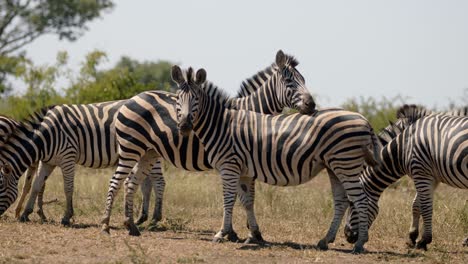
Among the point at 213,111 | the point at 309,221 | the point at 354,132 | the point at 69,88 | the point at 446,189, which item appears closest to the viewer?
the point at 354,132

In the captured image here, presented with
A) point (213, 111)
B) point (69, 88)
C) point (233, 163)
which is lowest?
point (233, 163)

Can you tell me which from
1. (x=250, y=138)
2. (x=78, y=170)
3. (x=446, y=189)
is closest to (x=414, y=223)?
(x=250, y=138)

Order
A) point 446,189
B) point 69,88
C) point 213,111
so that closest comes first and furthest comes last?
point 213,111 < point 446,189 < point 69,88

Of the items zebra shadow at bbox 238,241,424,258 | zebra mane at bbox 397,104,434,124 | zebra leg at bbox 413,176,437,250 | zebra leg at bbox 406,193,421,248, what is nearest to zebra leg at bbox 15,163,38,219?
zebra shadow at bbox 238,241,424,258

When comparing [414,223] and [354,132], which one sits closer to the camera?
[354,132]

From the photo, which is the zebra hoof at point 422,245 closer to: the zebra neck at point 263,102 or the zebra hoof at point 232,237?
the zebra hoof at point 232,237

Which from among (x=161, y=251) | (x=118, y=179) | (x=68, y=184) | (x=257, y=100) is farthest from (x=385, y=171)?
(x=68, y=184)

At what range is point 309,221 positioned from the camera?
13414 millimetres

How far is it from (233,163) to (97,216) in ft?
12.0

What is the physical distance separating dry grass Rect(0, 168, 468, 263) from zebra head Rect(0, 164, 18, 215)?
323 mm

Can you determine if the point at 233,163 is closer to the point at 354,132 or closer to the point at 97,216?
the point at 354,132

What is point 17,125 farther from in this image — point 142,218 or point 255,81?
point 255,81

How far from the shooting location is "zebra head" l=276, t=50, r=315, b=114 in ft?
38.9

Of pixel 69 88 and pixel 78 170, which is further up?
pixel 69 88
